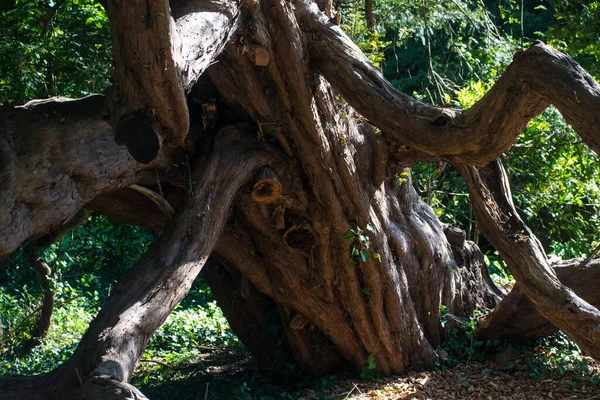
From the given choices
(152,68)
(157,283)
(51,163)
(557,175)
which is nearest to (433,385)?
(157,283)

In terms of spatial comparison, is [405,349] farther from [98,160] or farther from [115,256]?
[115,256]

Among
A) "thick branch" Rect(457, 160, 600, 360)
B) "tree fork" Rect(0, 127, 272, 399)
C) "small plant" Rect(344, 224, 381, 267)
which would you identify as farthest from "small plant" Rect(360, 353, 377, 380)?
"tree fork" Rect(0, 127, 272, 399)

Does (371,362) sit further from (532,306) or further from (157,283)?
(157,283)

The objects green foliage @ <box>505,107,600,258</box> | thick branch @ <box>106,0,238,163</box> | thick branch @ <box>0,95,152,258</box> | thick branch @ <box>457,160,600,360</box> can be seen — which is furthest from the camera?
green foliage @ <box>505,107,600,258</box>

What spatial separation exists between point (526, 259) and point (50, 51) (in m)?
5.00

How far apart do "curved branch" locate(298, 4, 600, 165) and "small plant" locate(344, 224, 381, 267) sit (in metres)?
0.93

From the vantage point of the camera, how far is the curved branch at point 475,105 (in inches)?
165

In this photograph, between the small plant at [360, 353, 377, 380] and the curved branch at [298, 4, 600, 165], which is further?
the small plant at [360, 353, 377, 380]

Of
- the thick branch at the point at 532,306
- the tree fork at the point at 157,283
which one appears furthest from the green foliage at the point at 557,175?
the tree fork at the point at 157,283

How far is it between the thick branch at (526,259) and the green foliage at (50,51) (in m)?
3.95

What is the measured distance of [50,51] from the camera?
732 cm

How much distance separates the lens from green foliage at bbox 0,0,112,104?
6.74 m

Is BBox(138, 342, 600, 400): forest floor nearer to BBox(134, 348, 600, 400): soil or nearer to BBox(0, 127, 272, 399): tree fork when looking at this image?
BBox(134, 348, 600, 400): soil

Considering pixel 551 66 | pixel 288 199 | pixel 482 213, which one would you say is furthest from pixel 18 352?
pixel 551 66
